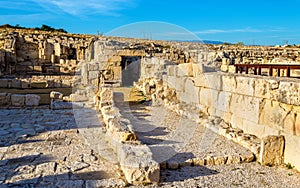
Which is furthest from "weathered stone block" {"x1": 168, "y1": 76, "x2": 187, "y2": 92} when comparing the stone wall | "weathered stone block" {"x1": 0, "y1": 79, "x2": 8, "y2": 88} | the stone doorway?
the stone wall

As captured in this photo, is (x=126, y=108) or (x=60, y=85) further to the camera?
(x=60, y=85)

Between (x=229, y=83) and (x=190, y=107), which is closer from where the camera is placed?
(x=229, y=83)

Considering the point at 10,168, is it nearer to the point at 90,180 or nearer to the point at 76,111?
the point at 90,180

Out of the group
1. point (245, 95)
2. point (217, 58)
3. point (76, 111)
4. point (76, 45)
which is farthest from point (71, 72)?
point (245, 95)

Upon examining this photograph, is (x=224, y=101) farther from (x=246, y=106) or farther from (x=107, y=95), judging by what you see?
(x=107, y=95)

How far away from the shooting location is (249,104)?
22.2 ft

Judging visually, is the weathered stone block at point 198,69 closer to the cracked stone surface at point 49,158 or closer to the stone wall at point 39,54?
the cracked stone surface at point 49,158

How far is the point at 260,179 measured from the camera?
460 cm

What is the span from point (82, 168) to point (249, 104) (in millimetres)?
4018

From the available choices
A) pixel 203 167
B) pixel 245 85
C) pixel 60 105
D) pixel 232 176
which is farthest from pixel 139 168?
pixel 60 105

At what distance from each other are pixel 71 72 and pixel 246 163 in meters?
20.0

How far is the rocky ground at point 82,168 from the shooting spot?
4379 mm

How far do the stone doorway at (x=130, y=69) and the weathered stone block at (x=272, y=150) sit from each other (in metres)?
13.9

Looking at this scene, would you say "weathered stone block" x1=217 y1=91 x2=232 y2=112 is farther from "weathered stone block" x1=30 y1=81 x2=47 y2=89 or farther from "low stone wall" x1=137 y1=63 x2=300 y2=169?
"weathered stone block" x1=30 y1=81 x2=47 y2=89
